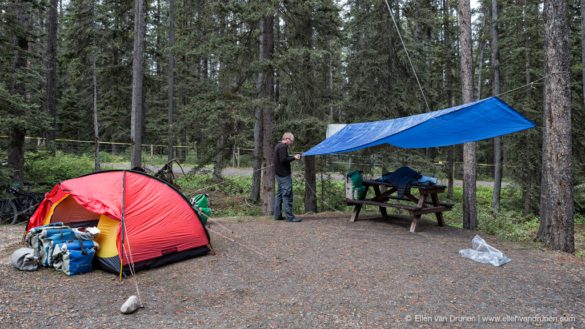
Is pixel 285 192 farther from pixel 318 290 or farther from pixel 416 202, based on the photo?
pixel 318 290

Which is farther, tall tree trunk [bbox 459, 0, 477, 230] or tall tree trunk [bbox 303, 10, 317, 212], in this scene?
tall tree trunk [bbox 303, 10, 317, 212]

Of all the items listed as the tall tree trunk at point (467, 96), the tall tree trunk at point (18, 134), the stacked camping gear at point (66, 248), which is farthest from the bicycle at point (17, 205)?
the tall tree trunk at point (467, 96)

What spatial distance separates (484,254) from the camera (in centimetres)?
542

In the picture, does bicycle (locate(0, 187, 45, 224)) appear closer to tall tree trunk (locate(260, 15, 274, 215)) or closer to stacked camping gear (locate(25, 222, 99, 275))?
stacked camping gear (locate(25, 222, 99, 275))

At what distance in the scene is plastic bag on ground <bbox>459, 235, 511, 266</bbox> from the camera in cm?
527

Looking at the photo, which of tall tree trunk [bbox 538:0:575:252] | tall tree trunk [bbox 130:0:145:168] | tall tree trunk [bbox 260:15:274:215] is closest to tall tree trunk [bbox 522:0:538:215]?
tall tree trunk [bbox 538:0:575:252]

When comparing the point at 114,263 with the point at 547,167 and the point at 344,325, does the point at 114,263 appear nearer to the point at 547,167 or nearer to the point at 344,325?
the point at 344,325

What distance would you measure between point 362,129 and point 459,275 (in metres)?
3.85

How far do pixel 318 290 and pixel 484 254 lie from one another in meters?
2.61

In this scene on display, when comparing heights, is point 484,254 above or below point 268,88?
below

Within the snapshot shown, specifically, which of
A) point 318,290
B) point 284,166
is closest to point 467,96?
point 284,166

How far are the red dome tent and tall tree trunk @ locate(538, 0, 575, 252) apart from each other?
5.49m

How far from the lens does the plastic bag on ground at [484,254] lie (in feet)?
17.3

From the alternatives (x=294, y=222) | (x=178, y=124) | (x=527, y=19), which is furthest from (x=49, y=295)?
(x=527, y=19)
